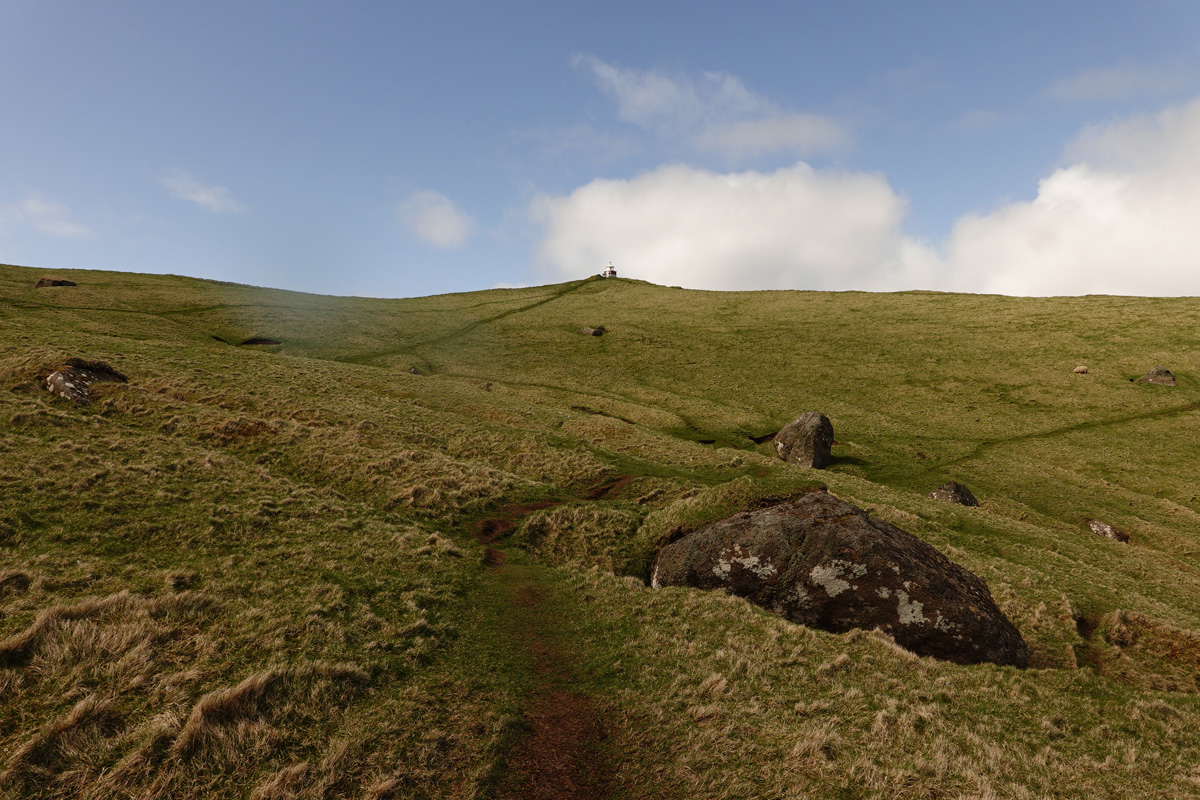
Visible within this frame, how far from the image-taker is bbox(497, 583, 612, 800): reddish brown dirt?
8.81 meters

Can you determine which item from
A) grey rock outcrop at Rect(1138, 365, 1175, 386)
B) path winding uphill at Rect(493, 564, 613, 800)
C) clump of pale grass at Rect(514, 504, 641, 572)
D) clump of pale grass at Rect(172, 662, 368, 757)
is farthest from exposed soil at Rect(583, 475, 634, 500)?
grey rock outcrop at Rect(1138, 365, 1175, 386)

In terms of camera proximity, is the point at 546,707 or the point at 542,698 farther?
the point at 542,698

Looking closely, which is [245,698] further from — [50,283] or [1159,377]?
[50,283]

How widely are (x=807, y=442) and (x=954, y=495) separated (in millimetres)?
10873

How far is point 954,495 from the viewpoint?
34.5 m

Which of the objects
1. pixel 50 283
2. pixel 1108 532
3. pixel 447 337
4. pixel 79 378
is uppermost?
pixel 50 283

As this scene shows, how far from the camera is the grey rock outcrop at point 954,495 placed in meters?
34.5

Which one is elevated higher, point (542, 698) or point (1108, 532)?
point (542, 698)

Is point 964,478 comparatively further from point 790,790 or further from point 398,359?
point 398,359

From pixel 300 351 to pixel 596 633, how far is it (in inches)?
2650

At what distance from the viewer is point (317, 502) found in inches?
826

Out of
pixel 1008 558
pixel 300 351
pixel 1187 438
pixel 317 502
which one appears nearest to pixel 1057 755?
pixel 1008 558

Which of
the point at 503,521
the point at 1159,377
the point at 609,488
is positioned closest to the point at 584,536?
the point at 503,521

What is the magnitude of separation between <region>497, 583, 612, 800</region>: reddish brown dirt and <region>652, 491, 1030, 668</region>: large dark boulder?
270 inches
